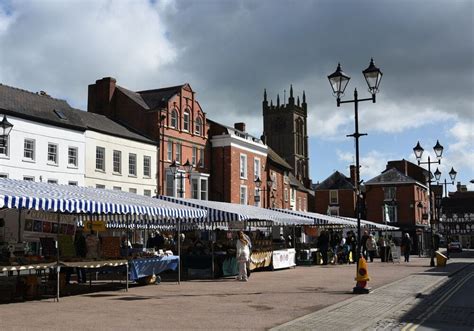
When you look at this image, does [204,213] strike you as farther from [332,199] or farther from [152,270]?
[332,199]

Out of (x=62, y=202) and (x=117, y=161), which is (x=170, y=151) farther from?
(x=62, y=202)

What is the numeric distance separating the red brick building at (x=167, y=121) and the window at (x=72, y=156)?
7.97m

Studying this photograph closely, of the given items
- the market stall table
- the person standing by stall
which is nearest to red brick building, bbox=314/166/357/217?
the person standing by stall

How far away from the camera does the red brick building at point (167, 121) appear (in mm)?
44469

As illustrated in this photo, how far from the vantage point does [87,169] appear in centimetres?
3759

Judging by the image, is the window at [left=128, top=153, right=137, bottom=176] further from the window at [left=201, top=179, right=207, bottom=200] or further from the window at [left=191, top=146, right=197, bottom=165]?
the window at [left=201, top=179, right=207, bottom=200]

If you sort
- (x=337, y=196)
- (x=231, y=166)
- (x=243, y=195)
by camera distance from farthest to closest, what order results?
(x=337, y=196) → (x=243, y=195) → (x=231, y=166)

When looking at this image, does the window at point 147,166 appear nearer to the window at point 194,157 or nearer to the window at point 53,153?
the window at point 194,157

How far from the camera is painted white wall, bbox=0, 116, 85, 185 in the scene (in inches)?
1297

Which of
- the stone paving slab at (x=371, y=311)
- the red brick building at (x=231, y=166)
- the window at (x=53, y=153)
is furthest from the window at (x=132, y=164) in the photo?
the stone paving slab at (x=371, y=311)

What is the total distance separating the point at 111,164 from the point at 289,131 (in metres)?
95.3

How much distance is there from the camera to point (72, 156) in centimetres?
3681

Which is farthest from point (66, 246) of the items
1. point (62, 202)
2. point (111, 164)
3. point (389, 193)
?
point (389, 193)

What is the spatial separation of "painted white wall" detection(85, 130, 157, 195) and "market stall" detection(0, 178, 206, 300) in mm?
18439
